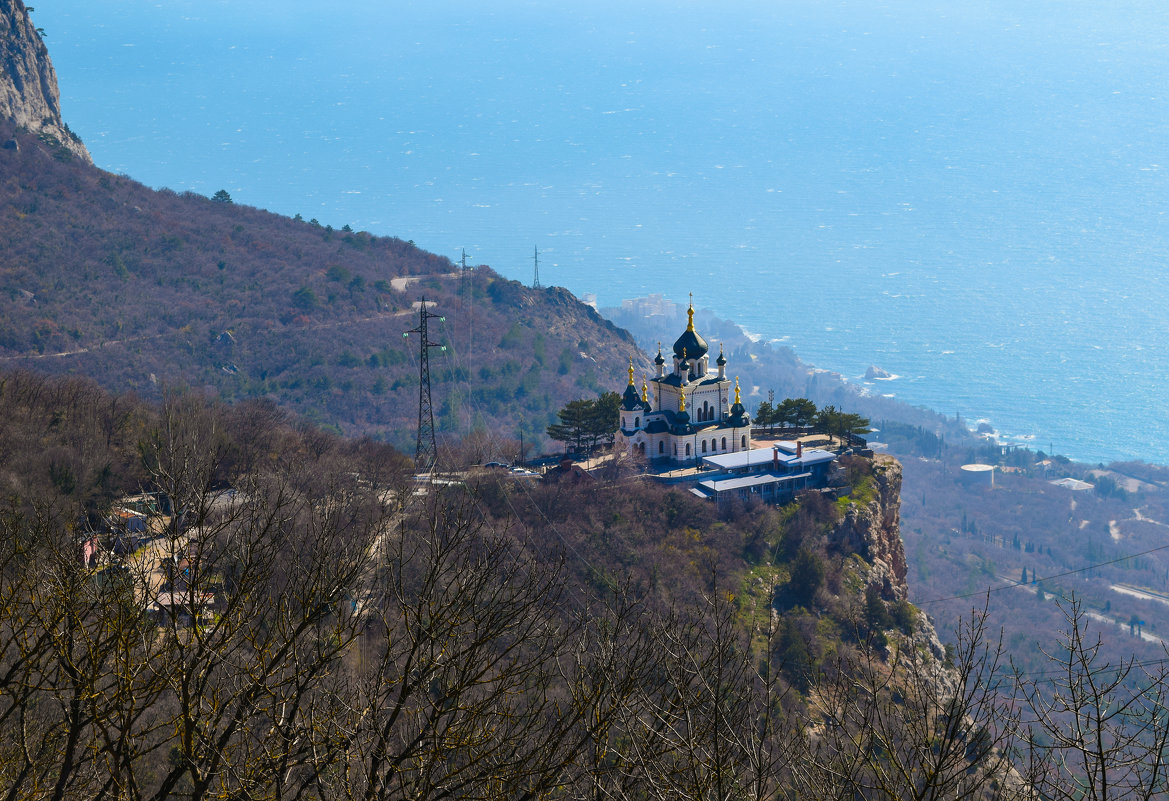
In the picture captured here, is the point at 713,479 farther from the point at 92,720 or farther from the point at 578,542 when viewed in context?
the point at 92,720

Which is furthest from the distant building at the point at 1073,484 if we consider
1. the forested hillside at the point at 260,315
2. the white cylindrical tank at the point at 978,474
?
the forested hillside at the point at 260,315

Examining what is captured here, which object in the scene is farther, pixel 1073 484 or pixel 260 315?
pixel 1073 484

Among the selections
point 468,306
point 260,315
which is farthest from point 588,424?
point 468,306

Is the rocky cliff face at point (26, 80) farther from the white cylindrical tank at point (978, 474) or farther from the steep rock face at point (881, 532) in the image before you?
the white cylindrical tank at point (978, 474)

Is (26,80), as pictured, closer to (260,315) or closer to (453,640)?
(260,315)

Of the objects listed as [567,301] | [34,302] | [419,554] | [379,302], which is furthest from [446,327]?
[419,554]

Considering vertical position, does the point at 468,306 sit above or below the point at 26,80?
below
